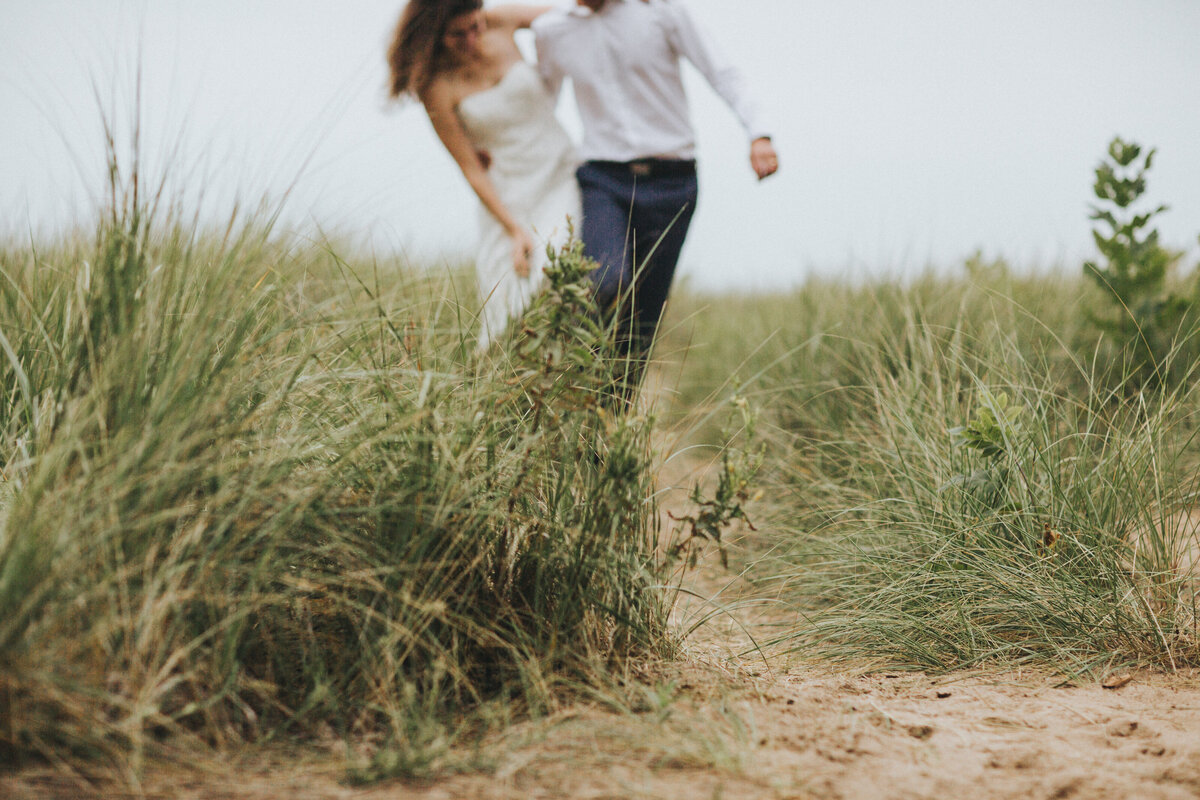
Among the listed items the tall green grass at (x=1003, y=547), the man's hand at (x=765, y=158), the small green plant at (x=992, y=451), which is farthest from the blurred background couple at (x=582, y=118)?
the small green plant at (x=992, y=451)

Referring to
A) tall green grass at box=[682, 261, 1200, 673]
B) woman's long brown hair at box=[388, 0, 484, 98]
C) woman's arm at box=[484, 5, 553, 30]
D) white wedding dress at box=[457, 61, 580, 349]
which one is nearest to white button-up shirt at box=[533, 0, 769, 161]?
white wedding dress at box=[457, 61, 580, 349]

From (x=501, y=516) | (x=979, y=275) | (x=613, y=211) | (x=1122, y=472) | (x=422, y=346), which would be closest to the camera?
(x=501, y=516)

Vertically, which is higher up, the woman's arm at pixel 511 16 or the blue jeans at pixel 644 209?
the woman's arm at pixel 511 16

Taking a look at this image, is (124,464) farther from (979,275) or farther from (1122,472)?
(979,275)

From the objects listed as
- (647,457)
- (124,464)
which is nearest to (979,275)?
(647,457)

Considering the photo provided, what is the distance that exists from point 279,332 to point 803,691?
4.41 ft

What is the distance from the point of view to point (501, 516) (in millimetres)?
1768

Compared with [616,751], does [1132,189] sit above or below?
above

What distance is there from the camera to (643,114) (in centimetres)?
337

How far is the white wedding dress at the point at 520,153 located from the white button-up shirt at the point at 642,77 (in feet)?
0.77

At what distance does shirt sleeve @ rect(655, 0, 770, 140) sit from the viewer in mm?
3324

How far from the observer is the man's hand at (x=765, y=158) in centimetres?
322

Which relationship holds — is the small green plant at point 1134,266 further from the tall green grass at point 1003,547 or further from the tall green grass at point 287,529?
the tall green grass at point 287,529

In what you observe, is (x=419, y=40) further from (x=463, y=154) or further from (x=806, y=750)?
(x=806, y=750)
